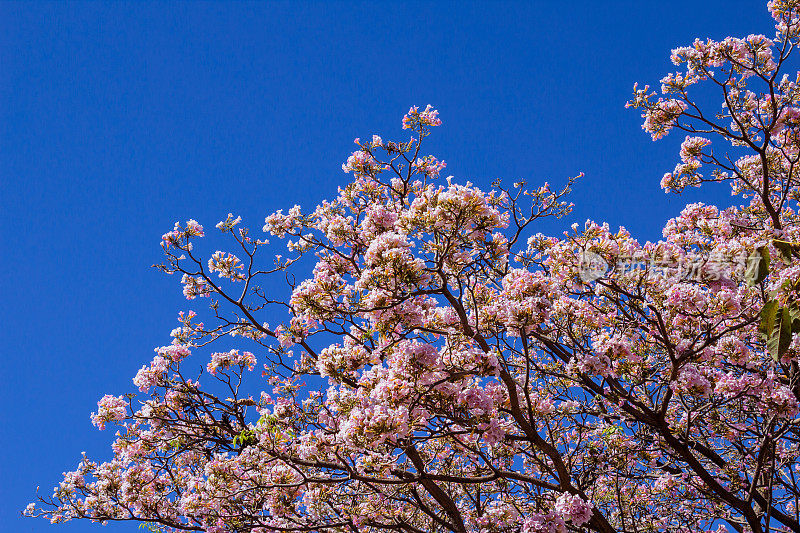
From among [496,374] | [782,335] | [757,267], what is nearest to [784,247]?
[757,267]

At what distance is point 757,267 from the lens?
2.56m

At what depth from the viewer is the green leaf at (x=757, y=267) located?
8.27ft

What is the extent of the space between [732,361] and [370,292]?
4642mm

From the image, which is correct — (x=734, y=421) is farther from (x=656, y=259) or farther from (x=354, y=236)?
(x=354, y=236)

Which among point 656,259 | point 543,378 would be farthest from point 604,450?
point 656,259

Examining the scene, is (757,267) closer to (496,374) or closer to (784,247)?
(784,247)

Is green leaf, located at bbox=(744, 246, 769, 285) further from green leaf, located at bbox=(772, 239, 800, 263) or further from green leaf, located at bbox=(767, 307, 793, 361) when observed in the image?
green leaf, located at bbox=(767, 307, 793, 361)

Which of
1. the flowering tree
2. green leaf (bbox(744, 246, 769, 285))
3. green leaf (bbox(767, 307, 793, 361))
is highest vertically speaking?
the flowering tree

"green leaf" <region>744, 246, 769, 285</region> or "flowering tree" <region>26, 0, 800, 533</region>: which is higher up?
"flowering tree" <region>26, 0, 800, 533</region>

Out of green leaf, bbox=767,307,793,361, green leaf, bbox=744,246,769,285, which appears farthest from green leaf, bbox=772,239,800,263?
green leaf, bbox=767,307,793,361

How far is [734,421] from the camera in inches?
343

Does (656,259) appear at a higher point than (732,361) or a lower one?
higher

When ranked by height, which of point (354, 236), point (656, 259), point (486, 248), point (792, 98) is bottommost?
point (656, 259)

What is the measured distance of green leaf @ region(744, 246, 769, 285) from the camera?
2.52 m
